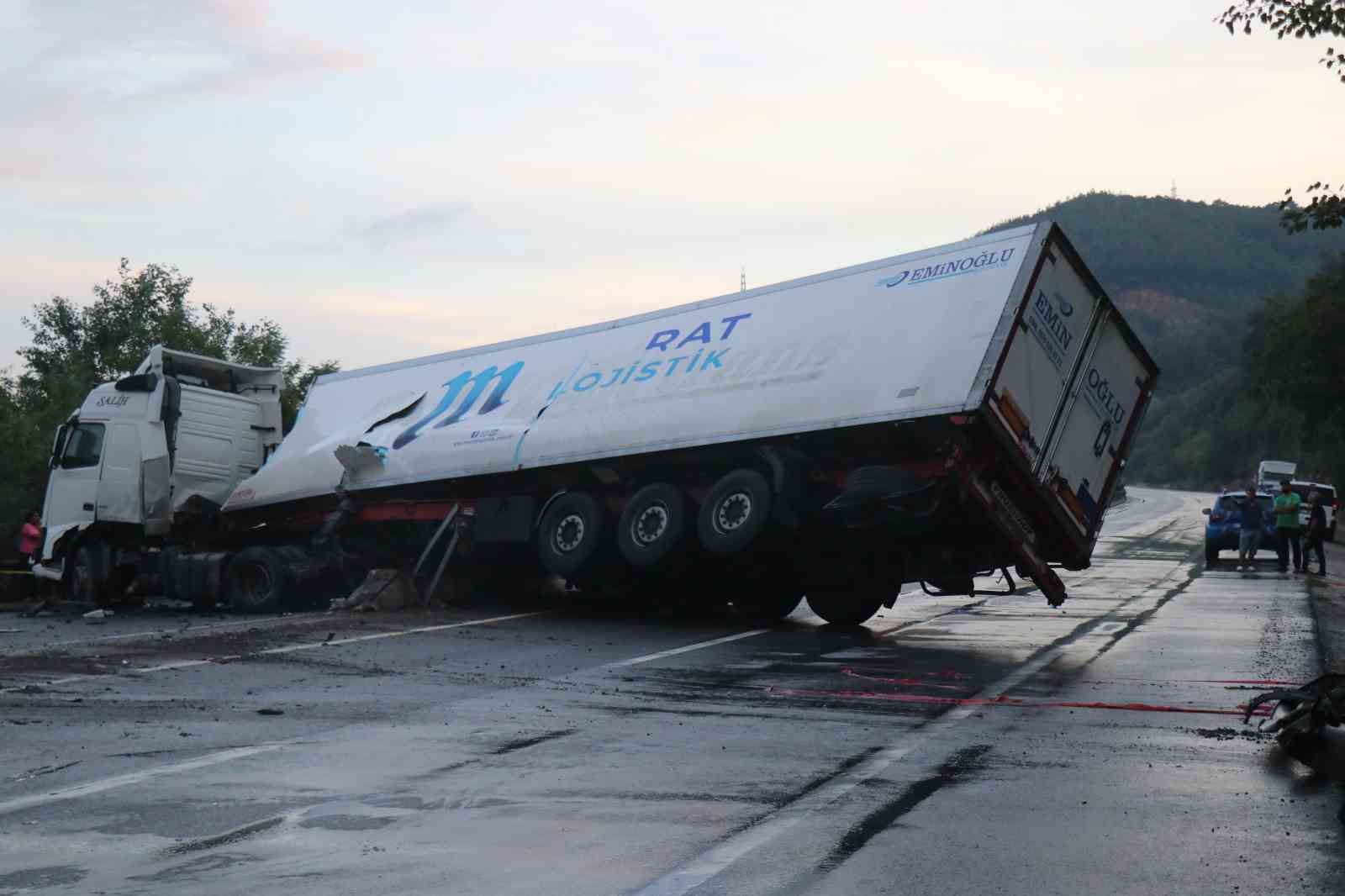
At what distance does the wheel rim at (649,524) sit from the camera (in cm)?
1566

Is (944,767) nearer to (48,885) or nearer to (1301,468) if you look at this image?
(48,885)

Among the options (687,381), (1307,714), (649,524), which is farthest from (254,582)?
→ (1307,714)

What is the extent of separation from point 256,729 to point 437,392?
10.4 m

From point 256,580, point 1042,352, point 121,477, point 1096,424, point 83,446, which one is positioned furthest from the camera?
point 83,446

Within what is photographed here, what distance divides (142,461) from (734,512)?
8.76 metres

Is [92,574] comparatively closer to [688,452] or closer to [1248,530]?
[688,452]

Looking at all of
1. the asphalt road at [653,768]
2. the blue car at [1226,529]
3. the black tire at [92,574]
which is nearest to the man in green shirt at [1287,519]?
the blue car at [1226,529]

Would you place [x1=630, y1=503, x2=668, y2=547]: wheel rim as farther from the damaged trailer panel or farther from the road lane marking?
the road lane marking

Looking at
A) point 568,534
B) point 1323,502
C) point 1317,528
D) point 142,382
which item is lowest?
point 568,534

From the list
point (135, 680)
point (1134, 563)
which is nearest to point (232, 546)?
point (135, 680)

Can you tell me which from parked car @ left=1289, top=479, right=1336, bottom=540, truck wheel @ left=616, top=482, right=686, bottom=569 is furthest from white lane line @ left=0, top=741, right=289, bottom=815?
parked car @ left=1289, top=479, right=1336, bottom=540

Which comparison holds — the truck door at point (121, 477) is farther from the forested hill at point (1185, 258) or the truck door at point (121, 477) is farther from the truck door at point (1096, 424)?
the forested hill at point (1185, 258)

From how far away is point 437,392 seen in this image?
61.6 ft

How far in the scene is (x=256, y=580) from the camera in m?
19.1
